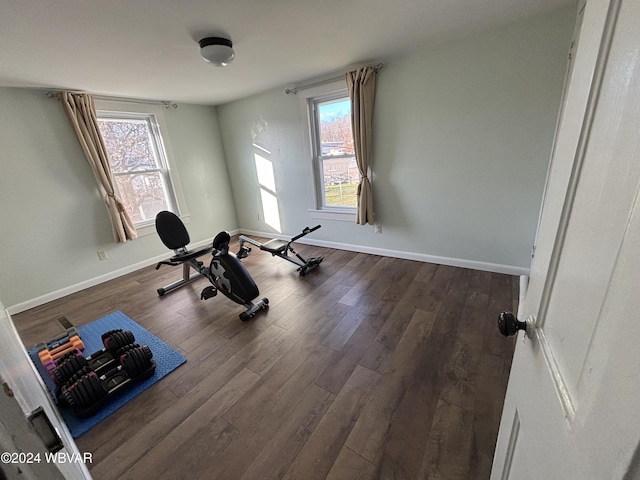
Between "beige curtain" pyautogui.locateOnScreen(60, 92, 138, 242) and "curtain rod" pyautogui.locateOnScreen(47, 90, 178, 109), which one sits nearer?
"curtain rod" pyautogui.locateOnScreen(47, 90, 178, 109)

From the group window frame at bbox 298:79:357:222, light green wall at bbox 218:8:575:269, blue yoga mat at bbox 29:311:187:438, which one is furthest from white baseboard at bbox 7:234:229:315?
light green wall at bbox 218:8:575:269

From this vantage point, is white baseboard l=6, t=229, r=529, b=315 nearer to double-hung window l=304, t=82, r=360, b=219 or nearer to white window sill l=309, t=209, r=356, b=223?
white window sill l=309, t=209, r=356, b=223

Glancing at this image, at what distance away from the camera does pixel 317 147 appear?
3.49 meters

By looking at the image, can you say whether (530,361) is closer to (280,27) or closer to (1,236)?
(280,27)

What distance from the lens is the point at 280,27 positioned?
1.85 m

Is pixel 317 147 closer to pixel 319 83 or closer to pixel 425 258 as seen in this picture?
pixel 319 83

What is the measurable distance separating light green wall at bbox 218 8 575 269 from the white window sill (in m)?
0.15

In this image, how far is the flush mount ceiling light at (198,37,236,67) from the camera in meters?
1.91

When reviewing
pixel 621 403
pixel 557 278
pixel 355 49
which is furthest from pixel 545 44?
pixel 621 403

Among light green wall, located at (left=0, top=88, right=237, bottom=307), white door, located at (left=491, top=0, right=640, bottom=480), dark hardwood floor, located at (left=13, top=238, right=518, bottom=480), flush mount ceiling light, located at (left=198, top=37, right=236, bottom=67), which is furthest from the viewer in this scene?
light green wall, located at (left=0, top=88, right=237, bottom=307)

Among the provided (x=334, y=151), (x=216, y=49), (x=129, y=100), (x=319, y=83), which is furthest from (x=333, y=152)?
(x=129, y=100)

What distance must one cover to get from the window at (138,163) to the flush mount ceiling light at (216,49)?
2.12 metres

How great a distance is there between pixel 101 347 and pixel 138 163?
2544mm

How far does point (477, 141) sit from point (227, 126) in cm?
369
